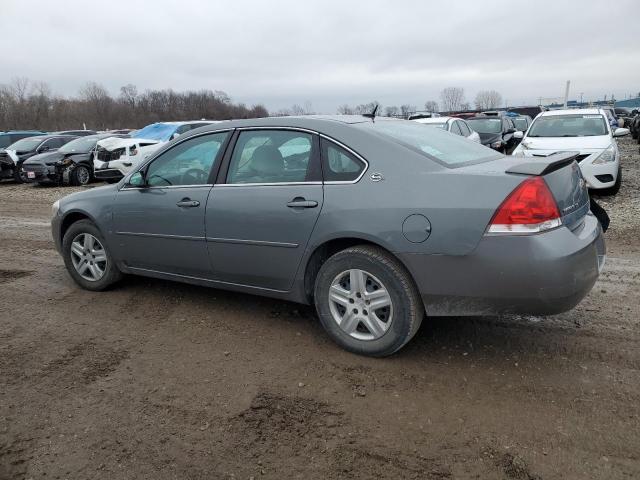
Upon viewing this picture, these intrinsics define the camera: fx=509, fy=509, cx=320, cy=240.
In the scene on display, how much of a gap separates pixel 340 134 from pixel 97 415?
7.53ft

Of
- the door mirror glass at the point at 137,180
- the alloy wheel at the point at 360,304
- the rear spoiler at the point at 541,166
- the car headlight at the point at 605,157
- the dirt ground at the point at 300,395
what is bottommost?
the dirt ground at the point at 300,395

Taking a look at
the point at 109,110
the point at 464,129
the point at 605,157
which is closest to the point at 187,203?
the point at 605,157

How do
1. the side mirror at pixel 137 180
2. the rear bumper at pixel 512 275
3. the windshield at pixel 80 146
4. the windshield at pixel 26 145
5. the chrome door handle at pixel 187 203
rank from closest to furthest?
the rear bumper at pixel 512 275 < the chrome door handle at pixel 187 203 < the side mirror at pixel 137 180 < the windshield at pixel 80 146 < the windshield at pixel 26 145

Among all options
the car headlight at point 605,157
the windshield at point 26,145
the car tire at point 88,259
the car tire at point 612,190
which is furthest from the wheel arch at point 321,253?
the windshield at point 26,145

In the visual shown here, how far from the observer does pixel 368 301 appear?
333 cm

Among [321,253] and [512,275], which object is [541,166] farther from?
[321,253]

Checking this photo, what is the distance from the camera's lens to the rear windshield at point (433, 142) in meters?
3.41

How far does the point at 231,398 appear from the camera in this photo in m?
2.99

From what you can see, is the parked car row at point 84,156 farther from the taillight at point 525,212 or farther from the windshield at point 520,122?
the windshield at point 520,122

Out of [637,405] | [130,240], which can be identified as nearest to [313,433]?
[637,405]

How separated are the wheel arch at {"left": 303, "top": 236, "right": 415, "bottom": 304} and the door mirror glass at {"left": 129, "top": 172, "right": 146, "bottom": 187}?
5.86 ft

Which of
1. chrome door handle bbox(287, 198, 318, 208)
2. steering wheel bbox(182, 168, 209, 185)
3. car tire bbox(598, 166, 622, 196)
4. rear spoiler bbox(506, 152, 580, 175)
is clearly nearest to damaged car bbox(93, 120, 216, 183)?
steering wheel bbox(182, 168, 209, 185)

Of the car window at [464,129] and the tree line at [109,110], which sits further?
the tree line at [109,110]

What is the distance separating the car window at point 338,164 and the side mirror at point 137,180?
A: 1780 mm
